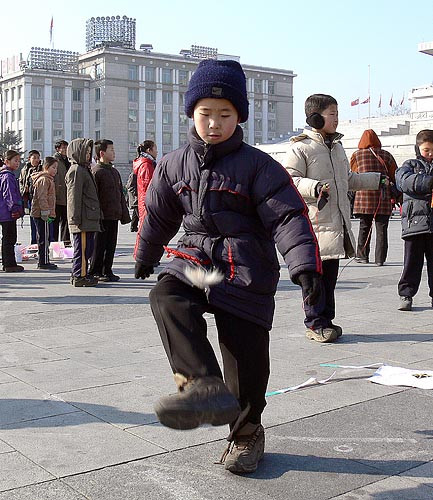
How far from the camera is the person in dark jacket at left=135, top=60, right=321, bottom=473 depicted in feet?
11.0

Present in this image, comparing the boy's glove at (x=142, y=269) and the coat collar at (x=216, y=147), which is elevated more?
the coat collar at (x=216, y=147)

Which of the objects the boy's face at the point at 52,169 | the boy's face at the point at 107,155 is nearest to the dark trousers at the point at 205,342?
the boy's face at the point at 107,155

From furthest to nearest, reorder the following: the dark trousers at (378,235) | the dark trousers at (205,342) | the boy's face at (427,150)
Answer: the dark trousers at (378,235) < the boy's face at (427,150) < the dark trousers at (205,342)

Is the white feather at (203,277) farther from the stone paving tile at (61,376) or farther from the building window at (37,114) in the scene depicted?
the building window at (37,114)

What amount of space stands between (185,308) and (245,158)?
27.3 inches

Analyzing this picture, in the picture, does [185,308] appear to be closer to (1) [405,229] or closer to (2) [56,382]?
(2) [56,382]

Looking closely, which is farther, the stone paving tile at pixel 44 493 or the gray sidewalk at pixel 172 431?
the gray sidewalk at pixel 172 431

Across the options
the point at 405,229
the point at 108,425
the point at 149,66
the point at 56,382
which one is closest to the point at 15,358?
the point at 56,382

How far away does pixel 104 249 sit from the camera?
10.1 m

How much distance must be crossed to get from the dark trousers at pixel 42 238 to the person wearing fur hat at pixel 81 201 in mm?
1967

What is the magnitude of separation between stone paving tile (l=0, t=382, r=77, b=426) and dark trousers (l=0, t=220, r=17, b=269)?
630cm

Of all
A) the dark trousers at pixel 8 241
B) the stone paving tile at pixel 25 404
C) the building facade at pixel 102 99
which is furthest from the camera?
the building facade at pixel 102 99

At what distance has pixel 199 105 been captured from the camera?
3.54 metres

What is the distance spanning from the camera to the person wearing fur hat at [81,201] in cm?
943
